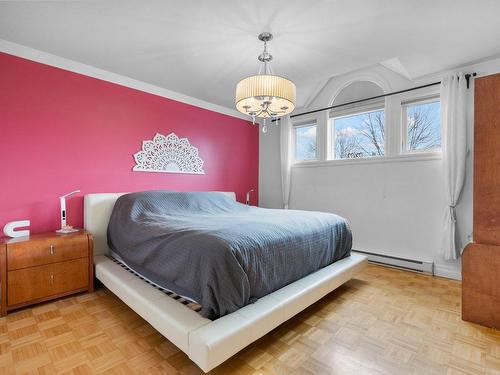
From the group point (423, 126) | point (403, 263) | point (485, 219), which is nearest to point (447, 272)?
point (403, 263)

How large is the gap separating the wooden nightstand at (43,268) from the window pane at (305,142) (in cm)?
327

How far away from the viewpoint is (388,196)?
331 centimetres

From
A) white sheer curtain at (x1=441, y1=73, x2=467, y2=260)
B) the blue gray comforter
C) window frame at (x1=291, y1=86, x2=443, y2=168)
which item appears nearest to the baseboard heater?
white sheer curtain at (x1=441, y1=73, x2=467, y2=260)

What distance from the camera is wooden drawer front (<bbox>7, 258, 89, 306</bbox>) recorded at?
202 cm

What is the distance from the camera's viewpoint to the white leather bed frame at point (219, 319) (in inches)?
50.7

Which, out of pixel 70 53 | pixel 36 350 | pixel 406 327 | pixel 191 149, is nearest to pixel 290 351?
pixel 406 327

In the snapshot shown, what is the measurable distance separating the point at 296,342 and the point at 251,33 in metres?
2.49


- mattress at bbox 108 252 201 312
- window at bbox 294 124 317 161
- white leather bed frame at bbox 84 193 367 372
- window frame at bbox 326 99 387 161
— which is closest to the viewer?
white leather bed frame at bbox 84 193 367 372

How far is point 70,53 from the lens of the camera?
2.57 metres

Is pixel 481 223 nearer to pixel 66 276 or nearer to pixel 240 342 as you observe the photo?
pixel 240 342

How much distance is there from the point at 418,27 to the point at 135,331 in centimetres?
333

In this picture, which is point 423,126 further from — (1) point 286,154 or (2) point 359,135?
(1) point 286,154

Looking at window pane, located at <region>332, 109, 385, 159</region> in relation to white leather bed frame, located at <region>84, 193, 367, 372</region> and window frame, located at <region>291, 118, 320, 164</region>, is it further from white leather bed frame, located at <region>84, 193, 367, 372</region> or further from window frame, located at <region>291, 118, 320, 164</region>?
white leather bed frame, located at <region>84, 193, 367, 372</region>

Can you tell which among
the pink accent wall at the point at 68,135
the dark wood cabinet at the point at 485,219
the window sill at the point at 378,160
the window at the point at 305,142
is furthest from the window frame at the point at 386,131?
the pink accent wall at the point at 68,135
